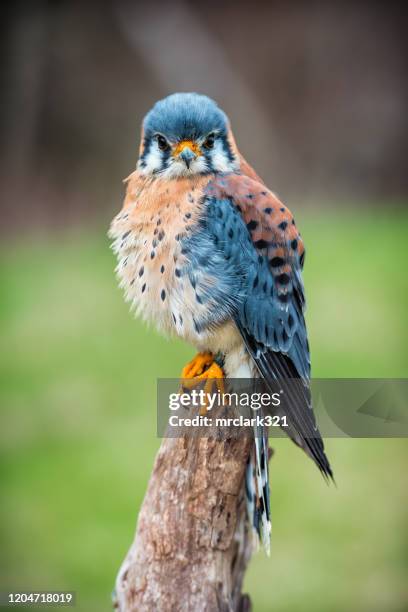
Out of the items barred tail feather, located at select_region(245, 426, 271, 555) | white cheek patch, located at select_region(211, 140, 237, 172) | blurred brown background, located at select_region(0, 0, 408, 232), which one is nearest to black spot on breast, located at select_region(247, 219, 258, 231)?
white cheek patch, located at select_region(211, 140, 237, 172)

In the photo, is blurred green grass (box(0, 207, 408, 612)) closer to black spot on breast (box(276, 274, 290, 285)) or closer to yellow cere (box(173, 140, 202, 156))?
black spot on breast (box(276, 274, 290, 285))

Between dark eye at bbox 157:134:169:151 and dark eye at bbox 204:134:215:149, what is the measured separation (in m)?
0.14

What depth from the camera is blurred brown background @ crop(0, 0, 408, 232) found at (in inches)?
309

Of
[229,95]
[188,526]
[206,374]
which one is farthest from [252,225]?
[229,95]

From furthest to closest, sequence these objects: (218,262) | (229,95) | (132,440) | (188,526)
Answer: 1. (229,95)
2. (132,440)
3. (218,262)
4. (188,526)

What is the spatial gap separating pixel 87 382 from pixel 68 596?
2.72 m

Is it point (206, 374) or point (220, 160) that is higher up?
point (220, 160)

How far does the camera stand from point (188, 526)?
7.88 feet

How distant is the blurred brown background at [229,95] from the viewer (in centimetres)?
784

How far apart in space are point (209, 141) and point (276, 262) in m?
0.48

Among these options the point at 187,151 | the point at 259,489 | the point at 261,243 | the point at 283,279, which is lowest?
the point at 259,489

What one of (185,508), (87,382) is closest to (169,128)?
(185,508)

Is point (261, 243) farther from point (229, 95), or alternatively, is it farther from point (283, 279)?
point (229, 95)

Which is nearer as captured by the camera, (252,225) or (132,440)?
(252,225)
